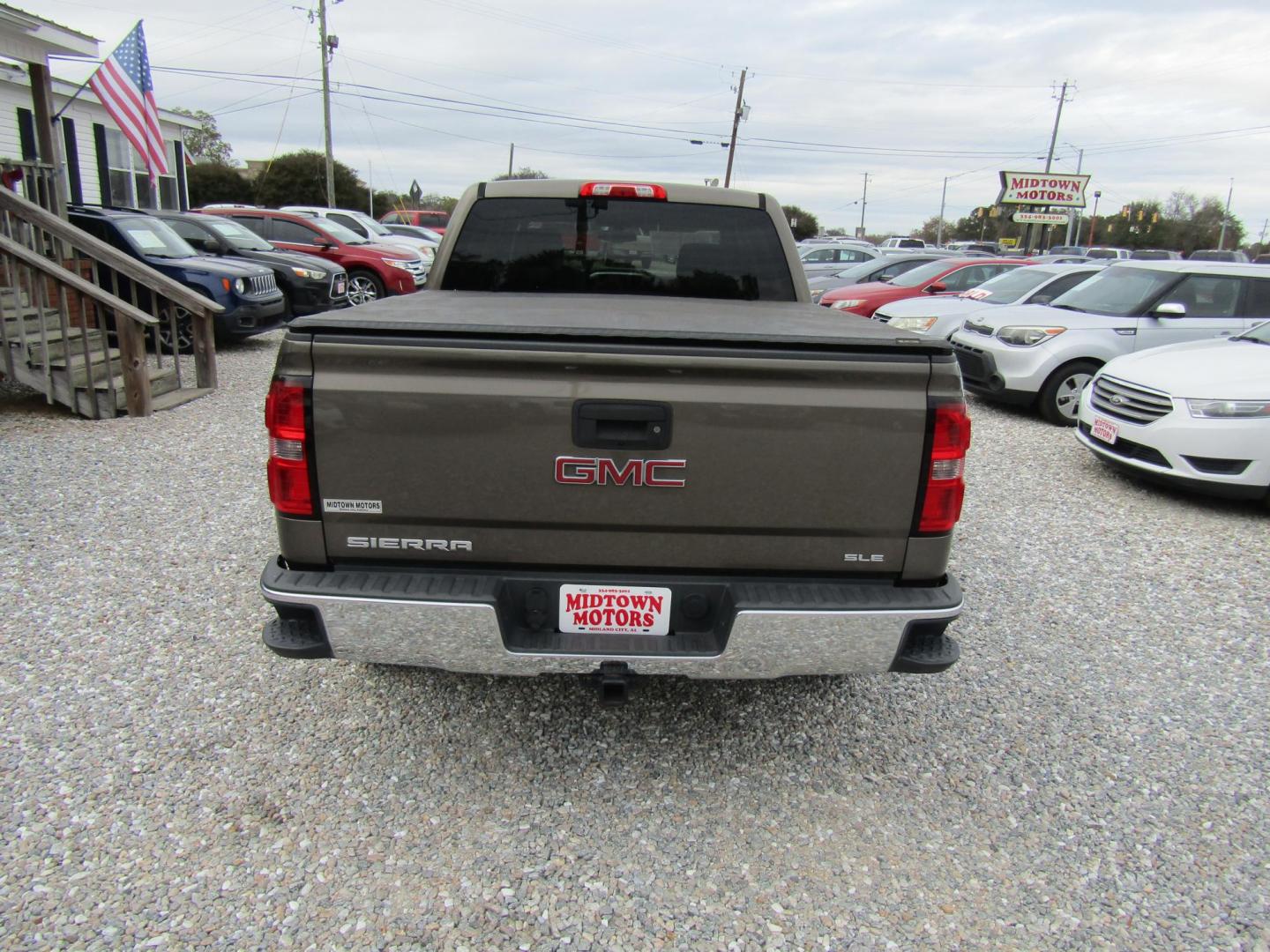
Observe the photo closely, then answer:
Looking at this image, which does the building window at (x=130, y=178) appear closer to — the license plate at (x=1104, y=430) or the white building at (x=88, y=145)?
the white building at (x=88, y=145)

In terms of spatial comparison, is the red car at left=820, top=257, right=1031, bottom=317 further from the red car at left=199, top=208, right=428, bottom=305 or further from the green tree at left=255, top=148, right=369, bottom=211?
the green tree at left=255, top=148, right=369, bottom=211

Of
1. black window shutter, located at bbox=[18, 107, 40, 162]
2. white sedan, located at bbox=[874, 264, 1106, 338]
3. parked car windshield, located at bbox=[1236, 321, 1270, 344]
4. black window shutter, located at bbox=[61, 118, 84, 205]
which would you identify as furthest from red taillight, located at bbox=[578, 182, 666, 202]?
black window shutter, located at bbox=[61, 118, 84, 205]

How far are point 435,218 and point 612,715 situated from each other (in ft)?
104

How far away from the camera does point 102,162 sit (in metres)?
21.2

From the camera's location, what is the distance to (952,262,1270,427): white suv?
8.45 meters

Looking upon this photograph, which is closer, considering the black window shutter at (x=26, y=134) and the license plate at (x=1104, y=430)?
the license plate at (x=1104, y=430)

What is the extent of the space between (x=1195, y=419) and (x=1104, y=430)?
72 centimetres

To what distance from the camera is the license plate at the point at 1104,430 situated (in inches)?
252

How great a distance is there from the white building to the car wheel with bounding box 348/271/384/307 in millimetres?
4621

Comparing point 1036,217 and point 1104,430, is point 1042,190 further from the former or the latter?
point 1104,430

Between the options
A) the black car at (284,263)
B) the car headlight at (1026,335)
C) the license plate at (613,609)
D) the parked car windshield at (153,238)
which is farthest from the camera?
the black car at (284,263)

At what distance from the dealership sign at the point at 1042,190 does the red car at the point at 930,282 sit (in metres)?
22.3

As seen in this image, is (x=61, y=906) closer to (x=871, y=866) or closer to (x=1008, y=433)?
(x=871, y=866)

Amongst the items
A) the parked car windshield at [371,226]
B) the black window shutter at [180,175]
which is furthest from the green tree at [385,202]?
the parked car windshield at [371,226]
